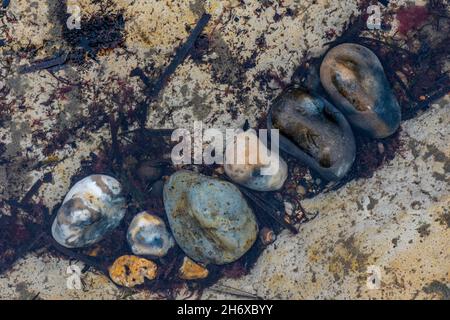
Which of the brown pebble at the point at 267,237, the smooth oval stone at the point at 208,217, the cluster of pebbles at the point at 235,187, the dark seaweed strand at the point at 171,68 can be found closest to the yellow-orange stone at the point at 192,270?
the cluster of pebbles at the point at 235,187

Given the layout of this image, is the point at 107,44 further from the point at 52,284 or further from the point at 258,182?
the point at 52,284

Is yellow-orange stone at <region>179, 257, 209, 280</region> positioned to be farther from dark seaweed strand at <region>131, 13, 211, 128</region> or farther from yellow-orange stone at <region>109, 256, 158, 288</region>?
dark seaweed strand at <region>131, 13, 211, 128</region>

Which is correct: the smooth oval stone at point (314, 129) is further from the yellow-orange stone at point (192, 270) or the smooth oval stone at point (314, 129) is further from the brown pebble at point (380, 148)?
the yellow-orange stone at point (192, 270)

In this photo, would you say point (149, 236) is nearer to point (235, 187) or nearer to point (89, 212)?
point (89, 212)

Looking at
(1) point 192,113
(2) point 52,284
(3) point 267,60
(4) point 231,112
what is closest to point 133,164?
(1) point 192,113

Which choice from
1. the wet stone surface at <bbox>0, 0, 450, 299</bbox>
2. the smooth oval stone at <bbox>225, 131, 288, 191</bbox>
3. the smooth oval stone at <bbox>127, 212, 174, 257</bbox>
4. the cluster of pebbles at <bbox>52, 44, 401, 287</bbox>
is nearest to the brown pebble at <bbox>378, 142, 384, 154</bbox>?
the wet stone surface at <bbox>0, 0, 450, 299</bbox>
